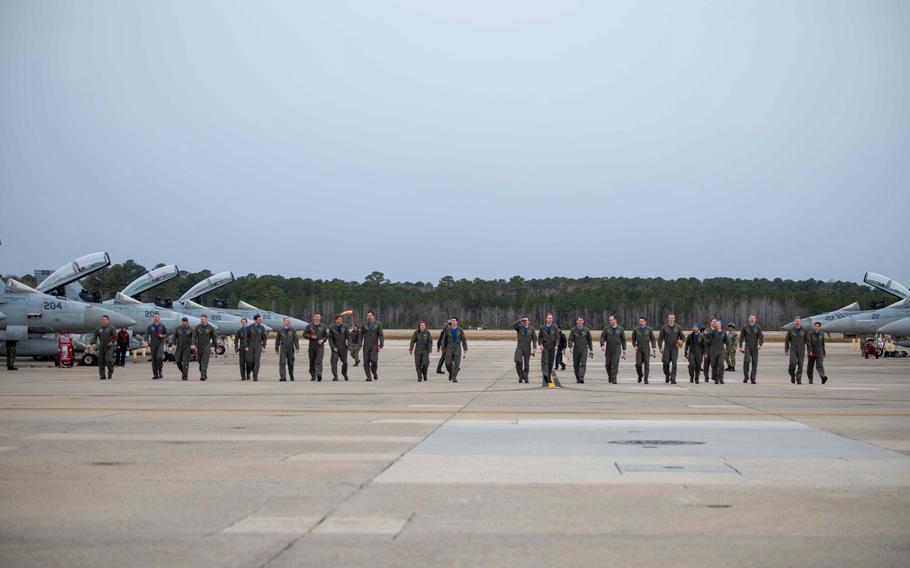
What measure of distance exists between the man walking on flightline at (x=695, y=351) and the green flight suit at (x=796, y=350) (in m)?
2.20

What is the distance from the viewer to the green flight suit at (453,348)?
2428 cm

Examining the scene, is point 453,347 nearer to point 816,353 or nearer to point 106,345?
point 816,353

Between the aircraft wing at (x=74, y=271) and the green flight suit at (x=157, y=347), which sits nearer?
the green flight suit at (x=157, y=347)

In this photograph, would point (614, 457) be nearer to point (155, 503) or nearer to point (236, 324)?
point (155, 503)

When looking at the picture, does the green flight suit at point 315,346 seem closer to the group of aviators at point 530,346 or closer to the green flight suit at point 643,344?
the group of aviators at point 530,346

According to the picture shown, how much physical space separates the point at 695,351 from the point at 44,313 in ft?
73.6

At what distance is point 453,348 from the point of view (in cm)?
2453

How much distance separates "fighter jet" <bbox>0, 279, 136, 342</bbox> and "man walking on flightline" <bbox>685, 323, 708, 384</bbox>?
62.4 ft

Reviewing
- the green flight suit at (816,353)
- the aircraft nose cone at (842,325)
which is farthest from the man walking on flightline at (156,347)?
the aircraft nose cone at (842,325)

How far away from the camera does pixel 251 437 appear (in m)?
11.7

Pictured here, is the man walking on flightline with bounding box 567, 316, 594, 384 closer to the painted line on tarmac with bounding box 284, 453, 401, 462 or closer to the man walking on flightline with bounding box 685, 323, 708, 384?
the man walking on flightline with bounding box 685, 323, 708, 384

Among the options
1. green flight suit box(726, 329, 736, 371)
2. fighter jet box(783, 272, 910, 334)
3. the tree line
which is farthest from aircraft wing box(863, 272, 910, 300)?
the tree line

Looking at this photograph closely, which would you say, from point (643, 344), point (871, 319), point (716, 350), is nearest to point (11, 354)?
point (643, 344)

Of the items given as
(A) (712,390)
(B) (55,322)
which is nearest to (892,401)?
(A) (712,390)
